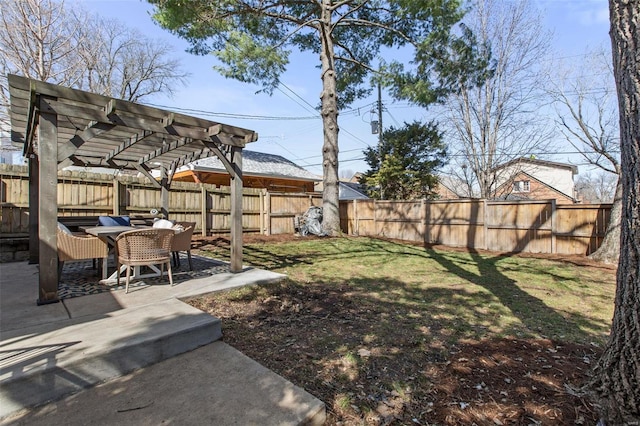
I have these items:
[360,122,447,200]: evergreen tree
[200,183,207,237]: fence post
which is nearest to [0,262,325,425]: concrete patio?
[200,183,207,237]: fence post

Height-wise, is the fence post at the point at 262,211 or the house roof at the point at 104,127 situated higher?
the house roof at the point at 104,127

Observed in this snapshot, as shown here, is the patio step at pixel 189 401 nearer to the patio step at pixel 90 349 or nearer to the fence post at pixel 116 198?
the patio step at pixel 90 349

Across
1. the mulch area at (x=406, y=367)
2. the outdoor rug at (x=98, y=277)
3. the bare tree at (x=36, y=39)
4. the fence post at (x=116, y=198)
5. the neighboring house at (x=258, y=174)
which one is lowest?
the mulch area at (x=406, y=367)

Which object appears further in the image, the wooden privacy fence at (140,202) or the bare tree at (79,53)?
the bare tree at (79,53)

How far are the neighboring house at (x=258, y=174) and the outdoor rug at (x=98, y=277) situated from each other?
7439mm

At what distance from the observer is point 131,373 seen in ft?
7.06

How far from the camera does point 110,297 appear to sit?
11.2 feet

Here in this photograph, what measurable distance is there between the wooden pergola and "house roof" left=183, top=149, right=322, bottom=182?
602 cm

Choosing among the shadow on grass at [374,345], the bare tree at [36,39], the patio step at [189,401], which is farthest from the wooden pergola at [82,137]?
the bare tree at [36,39]

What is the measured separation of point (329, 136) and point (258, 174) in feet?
16.4

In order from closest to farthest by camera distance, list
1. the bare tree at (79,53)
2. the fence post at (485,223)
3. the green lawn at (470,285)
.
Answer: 1. the green lawn at (470,285)
2. the fence post at (485,223)
3. the bare tree at (79,53)

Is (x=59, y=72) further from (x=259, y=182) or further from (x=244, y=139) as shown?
(x=244, y=139)

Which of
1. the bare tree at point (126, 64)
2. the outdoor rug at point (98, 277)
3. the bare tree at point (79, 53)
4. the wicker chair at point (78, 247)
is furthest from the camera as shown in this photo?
the bare tree at point (126, 64)

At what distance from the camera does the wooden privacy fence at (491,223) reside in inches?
295
